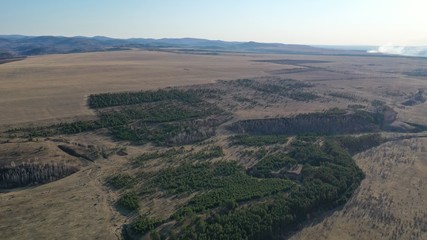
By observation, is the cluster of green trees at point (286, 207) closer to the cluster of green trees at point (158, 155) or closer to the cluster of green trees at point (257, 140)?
the cluster of green trees at point (257, 140)

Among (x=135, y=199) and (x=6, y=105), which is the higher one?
(x=6, y=105)

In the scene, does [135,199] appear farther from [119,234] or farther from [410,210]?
[410,210]

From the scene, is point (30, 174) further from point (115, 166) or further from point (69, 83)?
point (69, 83)

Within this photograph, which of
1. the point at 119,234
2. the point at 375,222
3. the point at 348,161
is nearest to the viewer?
the point at 119,234

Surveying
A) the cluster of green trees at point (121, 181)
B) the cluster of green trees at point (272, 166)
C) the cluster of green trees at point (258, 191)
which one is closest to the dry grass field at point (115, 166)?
the cluster of green trees at point (121, 181)

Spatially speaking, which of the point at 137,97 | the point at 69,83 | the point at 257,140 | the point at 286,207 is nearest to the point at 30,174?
the point at 286,207

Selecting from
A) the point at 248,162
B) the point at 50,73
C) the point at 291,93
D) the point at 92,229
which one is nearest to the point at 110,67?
the point at 50,73

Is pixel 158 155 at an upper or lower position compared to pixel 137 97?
lower
